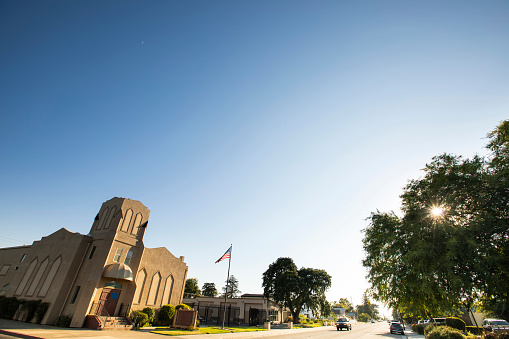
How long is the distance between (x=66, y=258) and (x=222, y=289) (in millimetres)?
94922

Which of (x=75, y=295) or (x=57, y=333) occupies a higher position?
(x=75, y=295)

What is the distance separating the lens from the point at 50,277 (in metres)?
24.2

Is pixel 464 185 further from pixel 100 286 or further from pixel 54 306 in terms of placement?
pixel 54 306

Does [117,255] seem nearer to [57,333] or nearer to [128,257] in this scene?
[128,257]

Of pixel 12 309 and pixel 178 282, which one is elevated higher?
pixel 178 282

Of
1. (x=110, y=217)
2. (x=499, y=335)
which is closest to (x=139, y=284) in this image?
(x=110, y=217)

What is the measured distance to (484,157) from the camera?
651 inches

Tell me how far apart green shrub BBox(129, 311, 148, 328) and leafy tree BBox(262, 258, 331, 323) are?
34.2 metres

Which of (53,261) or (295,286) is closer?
(53,261)

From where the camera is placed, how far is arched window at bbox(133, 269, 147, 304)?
994 inches

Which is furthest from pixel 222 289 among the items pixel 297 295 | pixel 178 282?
pixel 178 282

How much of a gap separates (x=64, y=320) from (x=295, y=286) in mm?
40546

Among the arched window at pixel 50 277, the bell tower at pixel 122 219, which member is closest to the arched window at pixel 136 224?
the bell tower at pixel 122 219

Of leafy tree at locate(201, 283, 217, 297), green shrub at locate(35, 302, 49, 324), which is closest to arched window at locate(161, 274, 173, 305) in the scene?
green shrub at locate(35, 302, 49, 324)
